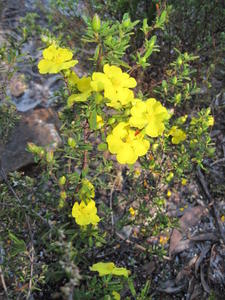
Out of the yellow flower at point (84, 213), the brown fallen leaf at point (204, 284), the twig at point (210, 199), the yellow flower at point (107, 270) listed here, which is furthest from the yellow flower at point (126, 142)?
the brown fallen leaf at point (204, 284)

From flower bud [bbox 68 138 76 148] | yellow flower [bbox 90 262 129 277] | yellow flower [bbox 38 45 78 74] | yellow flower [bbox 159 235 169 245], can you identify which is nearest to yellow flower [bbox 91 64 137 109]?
yellow flower [bbox 38 45 78 74]

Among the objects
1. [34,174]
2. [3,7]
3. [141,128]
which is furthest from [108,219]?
[3,7]

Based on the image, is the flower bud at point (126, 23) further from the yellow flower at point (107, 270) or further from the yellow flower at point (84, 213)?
the yellow flower at point (107, 270)

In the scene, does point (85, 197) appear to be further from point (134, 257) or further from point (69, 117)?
point (134, 257)

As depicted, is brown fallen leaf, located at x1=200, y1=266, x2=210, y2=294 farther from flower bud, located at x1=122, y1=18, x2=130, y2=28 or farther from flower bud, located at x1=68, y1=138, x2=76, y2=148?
flower bud, located at x1=122, y1=18, x2=130, y2=28

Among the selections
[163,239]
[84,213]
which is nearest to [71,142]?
[84,213]

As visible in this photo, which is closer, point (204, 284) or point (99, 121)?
point (99, 121)

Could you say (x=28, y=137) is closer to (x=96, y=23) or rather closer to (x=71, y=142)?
(x=71, y=142)

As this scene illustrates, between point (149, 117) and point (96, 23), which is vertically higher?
point (96, 23)
